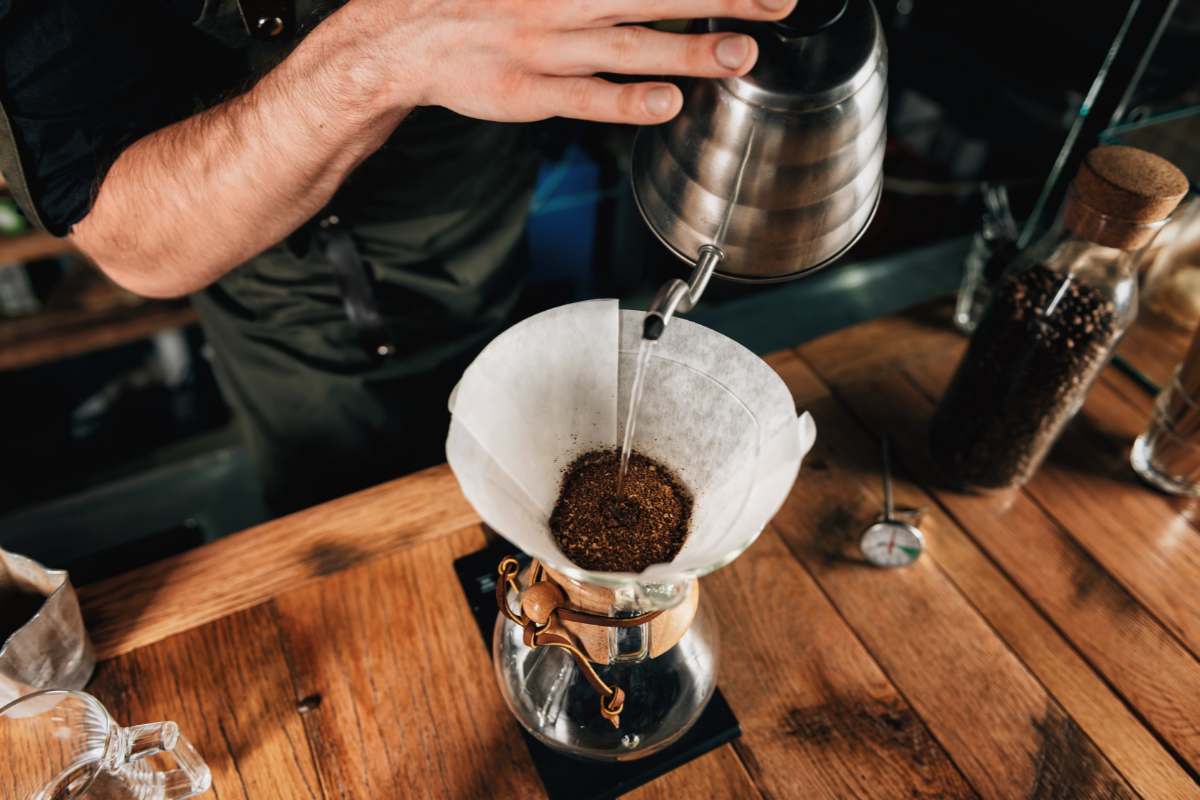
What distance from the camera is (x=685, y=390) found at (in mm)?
760

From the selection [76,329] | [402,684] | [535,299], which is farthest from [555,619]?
[76,329]

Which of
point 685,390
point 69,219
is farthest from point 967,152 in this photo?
point 69,219

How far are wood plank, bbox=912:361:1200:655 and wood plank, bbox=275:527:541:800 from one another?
775 mm

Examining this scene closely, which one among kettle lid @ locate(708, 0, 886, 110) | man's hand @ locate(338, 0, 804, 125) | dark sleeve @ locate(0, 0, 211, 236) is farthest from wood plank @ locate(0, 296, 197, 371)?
kettle lid @ locate(708, 0, 886, 110)

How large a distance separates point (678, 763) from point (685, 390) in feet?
1.29

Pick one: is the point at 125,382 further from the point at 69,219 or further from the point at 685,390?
the point at 685,390

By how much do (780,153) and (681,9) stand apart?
0.13m

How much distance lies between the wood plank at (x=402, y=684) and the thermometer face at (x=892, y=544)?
489 mm

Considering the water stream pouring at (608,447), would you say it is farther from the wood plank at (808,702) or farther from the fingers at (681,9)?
the fingers at (681,9)

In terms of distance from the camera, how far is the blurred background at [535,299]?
6.51 ft

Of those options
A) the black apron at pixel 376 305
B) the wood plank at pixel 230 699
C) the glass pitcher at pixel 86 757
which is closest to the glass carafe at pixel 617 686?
the wood plank at pixel 230 699

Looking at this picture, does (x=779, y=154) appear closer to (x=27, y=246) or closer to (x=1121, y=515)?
(x=1121, y=515)

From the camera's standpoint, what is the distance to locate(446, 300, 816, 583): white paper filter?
0.66 m

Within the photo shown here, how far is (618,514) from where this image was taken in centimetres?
76
